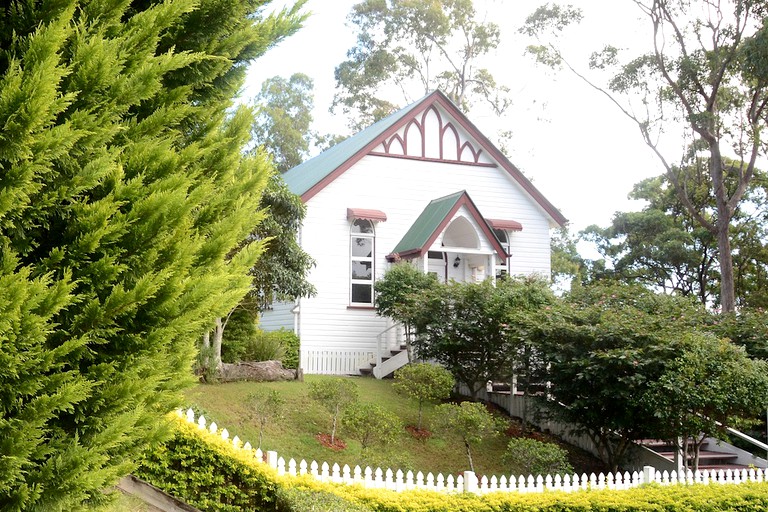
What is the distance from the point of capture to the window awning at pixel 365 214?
917 inches

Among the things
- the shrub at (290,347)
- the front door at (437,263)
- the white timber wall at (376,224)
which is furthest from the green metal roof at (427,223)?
the shrub at (290,347)

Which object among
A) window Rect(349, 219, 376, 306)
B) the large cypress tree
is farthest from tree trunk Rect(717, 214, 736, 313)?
the large cypress tree

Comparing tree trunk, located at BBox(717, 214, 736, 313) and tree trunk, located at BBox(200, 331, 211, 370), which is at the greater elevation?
tree trunk, located at BBox(717, 214, 736, 313)

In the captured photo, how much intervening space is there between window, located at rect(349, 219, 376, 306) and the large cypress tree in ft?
57.8

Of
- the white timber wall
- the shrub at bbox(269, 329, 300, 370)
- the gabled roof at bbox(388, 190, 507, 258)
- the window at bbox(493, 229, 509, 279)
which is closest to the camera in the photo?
the shrub at bbox(269, 329, 300, 370)

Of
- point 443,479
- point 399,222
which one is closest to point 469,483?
point 443,479

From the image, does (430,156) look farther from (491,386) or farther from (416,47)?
(416,47)

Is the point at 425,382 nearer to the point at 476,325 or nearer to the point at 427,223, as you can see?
the point at 476,325

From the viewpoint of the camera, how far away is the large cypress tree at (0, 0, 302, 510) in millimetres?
4512

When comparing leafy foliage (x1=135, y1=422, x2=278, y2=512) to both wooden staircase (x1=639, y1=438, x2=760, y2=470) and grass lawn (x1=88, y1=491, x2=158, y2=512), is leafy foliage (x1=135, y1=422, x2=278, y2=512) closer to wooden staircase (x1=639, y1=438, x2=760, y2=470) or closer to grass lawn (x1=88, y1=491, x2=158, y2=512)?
grass lawn (x1=88, y1=491, x2=158, y2=512)

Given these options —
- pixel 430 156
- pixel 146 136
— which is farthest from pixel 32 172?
pixel 430 156

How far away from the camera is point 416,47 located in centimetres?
4269

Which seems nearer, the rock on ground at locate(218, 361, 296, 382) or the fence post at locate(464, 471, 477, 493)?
the fence post at locate(464, 471, 477, 493)

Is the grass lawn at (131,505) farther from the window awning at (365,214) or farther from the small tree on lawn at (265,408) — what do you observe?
the window awning at (365,214)
